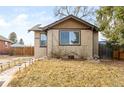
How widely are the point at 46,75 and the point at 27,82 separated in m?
0.87

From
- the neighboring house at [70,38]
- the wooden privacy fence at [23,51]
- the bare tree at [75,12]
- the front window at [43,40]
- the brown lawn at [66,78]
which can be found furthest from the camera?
the wooden privacy fence at [23,51]

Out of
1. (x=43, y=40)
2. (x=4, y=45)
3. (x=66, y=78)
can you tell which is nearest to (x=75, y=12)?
(x=43, y=40)

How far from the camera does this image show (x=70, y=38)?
45.1 ft

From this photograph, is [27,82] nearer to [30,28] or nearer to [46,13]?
[46,13]

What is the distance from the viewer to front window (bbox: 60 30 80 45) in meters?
13.8

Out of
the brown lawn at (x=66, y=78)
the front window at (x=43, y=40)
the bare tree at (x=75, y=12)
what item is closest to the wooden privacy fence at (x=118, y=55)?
the bare tree at (x=75, y=12)

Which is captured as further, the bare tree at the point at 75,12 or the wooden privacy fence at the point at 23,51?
the wooden privacy fence at the point at 23,51

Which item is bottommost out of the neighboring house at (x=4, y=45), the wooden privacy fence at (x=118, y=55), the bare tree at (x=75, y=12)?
the wooden privacy fence at (x=118, y=55)

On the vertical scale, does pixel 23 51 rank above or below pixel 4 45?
below

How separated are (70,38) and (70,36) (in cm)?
9

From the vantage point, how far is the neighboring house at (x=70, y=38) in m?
13.8

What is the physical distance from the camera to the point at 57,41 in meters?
13.9

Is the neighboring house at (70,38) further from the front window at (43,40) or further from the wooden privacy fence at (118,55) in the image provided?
the wooden privacy fence at (118,55)

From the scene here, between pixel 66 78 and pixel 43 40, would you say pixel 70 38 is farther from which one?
pixel 66 78
